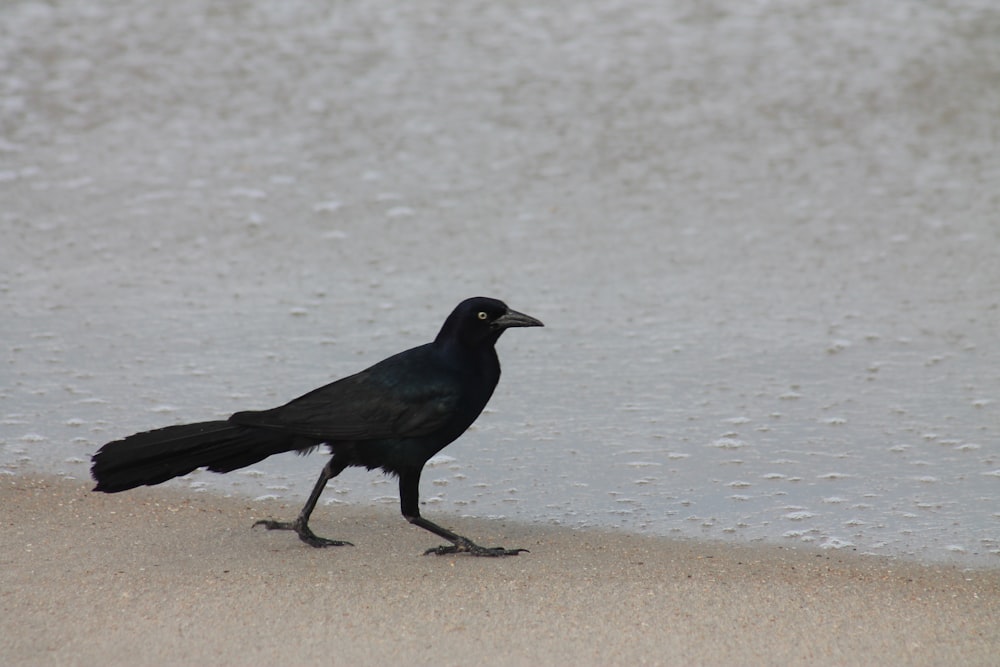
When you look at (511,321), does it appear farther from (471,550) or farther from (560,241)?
Result: (560,241)

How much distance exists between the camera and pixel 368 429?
13.8ft

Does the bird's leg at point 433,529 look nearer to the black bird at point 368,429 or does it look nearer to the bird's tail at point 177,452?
the black bird at point 368,429

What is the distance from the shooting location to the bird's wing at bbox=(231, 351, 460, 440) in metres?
4.20

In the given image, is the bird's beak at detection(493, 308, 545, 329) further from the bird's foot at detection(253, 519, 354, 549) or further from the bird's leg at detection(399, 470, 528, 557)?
the bird's foot at detection(253, 519, 354, 549)

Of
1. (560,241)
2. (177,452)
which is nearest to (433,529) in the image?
(177,452)

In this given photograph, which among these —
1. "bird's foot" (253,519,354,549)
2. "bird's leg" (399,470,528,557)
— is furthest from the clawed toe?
"bird's foot" (253,519,354,549)

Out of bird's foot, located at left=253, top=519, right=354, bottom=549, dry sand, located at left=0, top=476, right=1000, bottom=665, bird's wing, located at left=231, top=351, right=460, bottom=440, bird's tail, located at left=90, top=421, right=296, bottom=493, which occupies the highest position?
bird's wing, located at left=231, top=351, right=460, bottom=440

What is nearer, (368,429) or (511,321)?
(368,429)

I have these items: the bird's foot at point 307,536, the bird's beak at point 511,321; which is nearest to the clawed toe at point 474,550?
the bird's foot at point 307,536

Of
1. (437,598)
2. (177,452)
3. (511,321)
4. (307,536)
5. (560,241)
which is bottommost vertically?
(437,598)

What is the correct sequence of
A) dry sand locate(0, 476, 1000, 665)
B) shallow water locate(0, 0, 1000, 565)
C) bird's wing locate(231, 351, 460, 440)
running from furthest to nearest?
shallow water locate(0, 0, 1000, 565) < bird's wing locate(231, 351, 460, 440) < dry sand locate(0, 476, 1000, 665)

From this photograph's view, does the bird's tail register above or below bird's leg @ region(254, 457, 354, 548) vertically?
above

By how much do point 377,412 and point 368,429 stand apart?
0.06 metres

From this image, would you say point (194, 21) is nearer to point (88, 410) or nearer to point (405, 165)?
point (405, 165)
